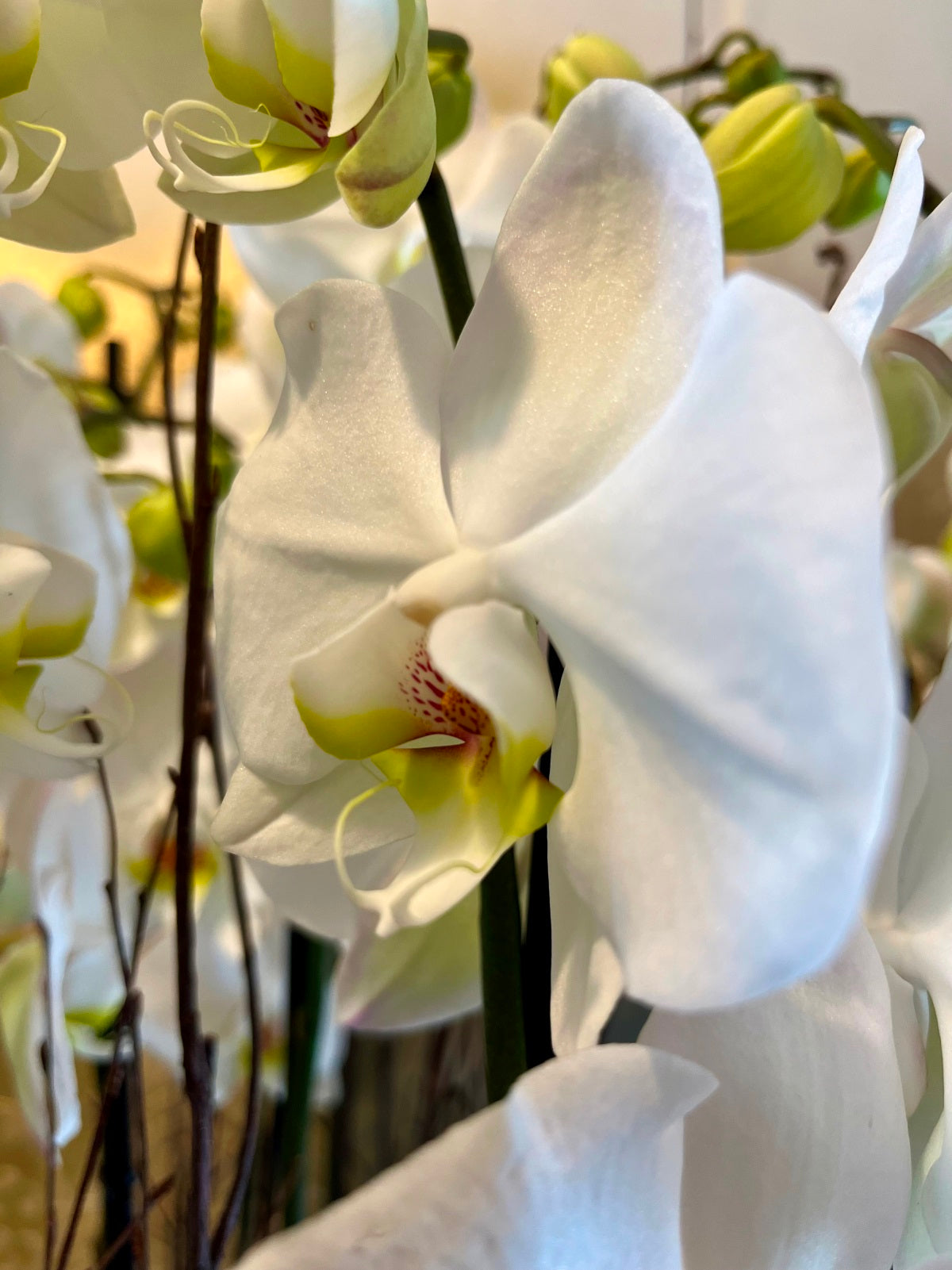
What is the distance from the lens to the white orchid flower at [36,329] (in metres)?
0.42

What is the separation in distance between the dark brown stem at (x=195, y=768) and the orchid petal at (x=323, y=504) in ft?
0.12

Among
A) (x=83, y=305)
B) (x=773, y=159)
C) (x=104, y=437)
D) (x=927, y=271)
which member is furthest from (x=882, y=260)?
(x=83, y=305)

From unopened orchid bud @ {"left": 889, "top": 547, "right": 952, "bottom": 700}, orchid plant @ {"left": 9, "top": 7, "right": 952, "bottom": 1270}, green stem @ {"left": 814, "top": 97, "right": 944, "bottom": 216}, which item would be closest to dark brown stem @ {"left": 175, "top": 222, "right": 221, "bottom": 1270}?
orchid plant @ {"left": 9, "top": 7, "right": 952, "bottom": 1270}

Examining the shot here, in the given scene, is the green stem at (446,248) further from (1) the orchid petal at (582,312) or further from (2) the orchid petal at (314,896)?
(2) the orchid petal at (314,896)

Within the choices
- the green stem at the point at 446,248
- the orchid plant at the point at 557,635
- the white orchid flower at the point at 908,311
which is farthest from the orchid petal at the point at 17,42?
the white orchid flower at the point at 908,311

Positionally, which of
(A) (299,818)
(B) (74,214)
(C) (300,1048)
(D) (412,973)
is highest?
(B) (74,214)

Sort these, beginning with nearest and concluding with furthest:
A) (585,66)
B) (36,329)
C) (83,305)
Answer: (585,66) → (36,329) → (83,305)

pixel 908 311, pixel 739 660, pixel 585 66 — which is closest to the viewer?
pixel 739 660

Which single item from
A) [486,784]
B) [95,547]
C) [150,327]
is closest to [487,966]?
[486,784]

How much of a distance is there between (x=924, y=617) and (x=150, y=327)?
3.10 ft

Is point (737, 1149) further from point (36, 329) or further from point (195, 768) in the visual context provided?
point (36, 329)

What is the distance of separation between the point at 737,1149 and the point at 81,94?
326 millimetres

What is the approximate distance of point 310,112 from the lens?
25cm

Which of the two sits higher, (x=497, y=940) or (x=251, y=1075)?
(x=497, y=940)
